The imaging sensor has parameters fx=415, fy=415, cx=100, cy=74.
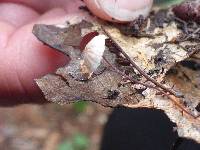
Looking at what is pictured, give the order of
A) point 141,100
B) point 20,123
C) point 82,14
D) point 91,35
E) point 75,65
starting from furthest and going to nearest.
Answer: point 20,123, point 82,14, point 91,35, point 75,65, point 141,100

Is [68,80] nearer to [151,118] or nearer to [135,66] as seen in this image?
[135,66]

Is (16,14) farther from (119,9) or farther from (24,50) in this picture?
(119,9)

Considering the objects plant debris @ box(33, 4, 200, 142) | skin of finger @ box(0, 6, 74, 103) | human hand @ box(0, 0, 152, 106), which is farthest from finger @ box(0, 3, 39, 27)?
plant debris @ box(33, 4, 200, 142)

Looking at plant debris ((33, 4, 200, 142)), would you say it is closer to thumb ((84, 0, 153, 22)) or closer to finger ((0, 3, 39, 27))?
thumb ((84, 0, 153, 22))

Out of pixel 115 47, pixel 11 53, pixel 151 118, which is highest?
pixel 115 47

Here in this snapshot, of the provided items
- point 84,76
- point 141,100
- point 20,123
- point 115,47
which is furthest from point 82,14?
point 20,123

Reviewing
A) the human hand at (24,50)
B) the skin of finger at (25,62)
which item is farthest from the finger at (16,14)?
the skin of finger at (25,62)

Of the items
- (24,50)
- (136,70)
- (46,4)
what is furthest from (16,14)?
(136,70)
